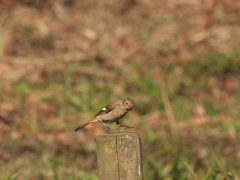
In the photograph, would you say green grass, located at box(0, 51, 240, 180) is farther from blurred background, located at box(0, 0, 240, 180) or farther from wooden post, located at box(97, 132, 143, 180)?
wooden post, located at box(97, 132, 143, 180)

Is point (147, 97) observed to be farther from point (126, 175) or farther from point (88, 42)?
point (126, 175)

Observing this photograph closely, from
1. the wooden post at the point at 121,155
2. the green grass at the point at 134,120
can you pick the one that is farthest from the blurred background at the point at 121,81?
the wooden post at the point at 121,155

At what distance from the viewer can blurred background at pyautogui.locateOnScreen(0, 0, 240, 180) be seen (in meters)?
5.92

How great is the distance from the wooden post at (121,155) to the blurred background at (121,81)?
1.64 meters

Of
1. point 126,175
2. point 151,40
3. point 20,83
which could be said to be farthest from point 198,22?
point 126,175

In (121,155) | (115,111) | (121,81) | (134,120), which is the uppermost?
(121,81)

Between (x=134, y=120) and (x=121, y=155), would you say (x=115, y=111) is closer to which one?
(x=121, y=155)

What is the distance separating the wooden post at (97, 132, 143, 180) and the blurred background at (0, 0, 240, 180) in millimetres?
1636

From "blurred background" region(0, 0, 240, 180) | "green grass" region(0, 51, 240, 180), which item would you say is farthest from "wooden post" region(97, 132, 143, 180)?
"green grass" region(0, 51, 240, 180)

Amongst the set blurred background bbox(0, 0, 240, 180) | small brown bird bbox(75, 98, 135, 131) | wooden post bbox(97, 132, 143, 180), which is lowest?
wooden post bbox(97, 132, 143, 180)

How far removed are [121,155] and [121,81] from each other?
583 centimetres

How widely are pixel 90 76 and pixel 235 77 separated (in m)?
2.76

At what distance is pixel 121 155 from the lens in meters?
2.72

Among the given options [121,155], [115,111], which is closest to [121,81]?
[115,111]
